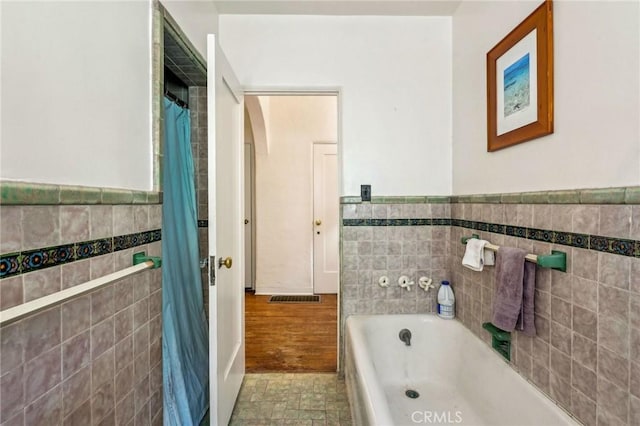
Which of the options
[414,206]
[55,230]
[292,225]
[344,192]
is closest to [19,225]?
[55,230]

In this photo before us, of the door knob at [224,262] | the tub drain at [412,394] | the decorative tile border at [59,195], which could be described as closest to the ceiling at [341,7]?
the decorative tile border at [59,195]

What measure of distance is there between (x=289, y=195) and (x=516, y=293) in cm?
287

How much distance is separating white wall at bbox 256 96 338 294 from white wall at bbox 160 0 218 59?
1.79 metres

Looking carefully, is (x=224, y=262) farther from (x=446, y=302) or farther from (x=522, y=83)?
(x=522, y=83)

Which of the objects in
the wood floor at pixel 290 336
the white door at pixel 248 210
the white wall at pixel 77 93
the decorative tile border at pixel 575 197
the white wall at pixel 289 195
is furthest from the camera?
the white door at pixel 248 210

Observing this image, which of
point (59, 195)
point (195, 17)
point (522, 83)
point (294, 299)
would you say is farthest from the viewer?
point (294, 299)

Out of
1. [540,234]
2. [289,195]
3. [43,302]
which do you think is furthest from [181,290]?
[289,195]

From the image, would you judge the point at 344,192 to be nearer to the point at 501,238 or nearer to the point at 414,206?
the point at 414,206

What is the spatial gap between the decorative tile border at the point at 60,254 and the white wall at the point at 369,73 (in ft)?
4.37

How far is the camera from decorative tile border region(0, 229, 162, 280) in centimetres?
68

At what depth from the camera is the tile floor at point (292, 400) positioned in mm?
1710

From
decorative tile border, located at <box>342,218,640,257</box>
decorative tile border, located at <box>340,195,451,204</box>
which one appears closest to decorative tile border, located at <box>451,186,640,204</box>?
decorative tile border, located at <box>342,218,640,257</box>

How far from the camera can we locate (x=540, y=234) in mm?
1228

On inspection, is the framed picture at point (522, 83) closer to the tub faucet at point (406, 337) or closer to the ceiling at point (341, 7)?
the ceiling at point (341, 7)
